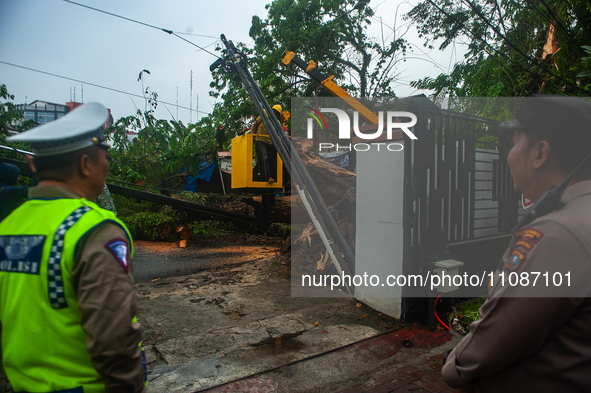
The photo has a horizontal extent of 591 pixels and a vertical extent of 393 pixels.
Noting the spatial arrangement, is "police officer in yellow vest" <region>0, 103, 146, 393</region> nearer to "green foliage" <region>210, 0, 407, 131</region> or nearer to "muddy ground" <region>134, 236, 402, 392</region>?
"muddy ground" <region>134, 236, 402, 392</region>

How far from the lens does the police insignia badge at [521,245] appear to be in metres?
1.11

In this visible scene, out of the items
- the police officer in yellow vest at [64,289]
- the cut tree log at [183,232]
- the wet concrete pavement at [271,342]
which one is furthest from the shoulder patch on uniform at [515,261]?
the cut tree log at [183,232]

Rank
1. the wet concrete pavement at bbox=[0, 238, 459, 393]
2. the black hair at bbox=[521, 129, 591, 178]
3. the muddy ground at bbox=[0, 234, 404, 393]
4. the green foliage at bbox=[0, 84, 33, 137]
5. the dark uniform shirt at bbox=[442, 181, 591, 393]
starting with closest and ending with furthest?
the dark uniform shirt at bbox=[442, 181, 591, 393] < the black hair at bbox=[521, 129, 591, 178] < the wet concrete pavement at bbox=[0, 238, 459, 393] < the muddy ground at bbox=[0, 234, 404, 393] < the green foliage at bbox=[0, 84, 33, 137]

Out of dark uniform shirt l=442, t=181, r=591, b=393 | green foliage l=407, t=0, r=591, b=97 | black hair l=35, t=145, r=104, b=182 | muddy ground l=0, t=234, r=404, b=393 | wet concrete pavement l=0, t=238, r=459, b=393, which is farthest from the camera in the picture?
green foliage l=407, t=0, r=591, b=97

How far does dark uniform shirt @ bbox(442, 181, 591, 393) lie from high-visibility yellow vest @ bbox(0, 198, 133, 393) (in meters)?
1.29

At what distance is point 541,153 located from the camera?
1219 millimetres

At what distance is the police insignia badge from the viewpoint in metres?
1.11

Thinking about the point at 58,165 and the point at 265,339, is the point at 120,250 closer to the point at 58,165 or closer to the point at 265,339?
the point at 58,165

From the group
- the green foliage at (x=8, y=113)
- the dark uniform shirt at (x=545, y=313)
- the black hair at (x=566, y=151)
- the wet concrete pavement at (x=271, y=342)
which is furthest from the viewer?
the green foliage at (x=8, y=113)

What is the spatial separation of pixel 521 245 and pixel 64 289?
1451 mm

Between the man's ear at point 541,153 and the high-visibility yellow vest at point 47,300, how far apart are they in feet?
4.76

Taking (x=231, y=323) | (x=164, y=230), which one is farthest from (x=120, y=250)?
(x=164, y=230)

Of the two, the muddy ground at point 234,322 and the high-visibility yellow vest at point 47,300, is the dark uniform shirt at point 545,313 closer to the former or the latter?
the high-visibility yellow vest at point 47,300

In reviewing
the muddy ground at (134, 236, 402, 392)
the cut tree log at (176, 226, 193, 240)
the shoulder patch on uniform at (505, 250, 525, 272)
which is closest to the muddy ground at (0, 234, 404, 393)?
the muddy ground at (134, 236, 402, 392)
